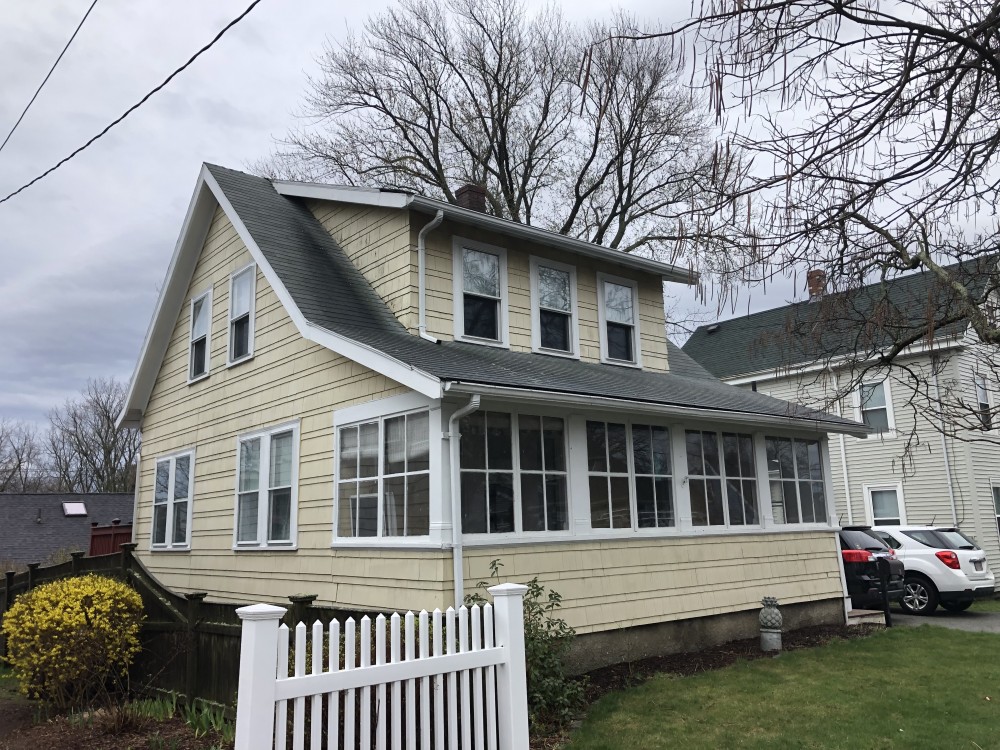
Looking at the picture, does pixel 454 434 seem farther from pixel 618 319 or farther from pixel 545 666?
pixel 618 319

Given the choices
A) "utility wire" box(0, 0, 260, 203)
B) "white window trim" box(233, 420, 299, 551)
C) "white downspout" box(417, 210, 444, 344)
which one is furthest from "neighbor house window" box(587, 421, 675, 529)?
"utility wire" box(0, 0, 260, 203)

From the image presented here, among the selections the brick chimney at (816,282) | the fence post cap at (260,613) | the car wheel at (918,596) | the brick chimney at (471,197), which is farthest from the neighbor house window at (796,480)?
the fence post cap at (260,613)

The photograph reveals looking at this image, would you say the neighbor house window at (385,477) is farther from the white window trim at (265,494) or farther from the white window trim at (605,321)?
the white window trim at (605,321)

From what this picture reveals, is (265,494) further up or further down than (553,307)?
further down

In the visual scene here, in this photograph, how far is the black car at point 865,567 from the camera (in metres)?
13.7

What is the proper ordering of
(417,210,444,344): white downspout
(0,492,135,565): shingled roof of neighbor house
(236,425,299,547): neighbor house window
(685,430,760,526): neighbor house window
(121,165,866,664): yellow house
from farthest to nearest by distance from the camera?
(0,492,135,565): shingled roof of neighbor house < (685,430,760,526): neighbor house window < (236,425,299,547): neighbor house window < (417,210,444,344): white downspout < (121,165,866,664): yellow house

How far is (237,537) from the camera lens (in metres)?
11.5

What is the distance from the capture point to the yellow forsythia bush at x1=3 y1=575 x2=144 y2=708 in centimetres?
867

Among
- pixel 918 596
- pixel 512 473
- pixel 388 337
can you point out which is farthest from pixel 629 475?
pixel 918 596

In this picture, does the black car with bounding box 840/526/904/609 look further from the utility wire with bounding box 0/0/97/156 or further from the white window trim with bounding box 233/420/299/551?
the utility wire with bounding box 0/0/97/156

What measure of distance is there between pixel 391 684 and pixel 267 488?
251 inches

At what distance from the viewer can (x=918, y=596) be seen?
15406mm

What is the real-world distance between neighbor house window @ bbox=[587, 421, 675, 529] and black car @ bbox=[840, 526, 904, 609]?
489 centimetres

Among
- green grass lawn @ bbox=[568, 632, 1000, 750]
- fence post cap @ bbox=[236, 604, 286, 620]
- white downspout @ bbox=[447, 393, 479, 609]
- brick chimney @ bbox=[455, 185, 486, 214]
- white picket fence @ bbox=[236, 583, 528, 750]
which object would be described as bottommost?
green grass lawn @ bbox=[568, 632, 1000, 750]
